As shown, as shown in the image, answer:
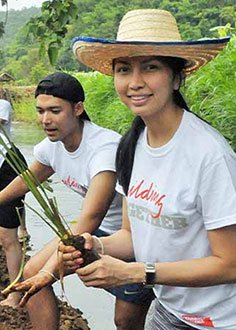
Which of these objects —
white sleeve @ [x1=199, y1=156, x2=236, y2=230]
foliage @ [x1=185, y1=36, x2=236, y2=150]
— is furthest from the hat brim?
foliage @ [x1=185, y1=36, x2=236, y2=150]

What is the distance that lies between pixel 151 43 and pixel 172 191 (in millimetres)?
382

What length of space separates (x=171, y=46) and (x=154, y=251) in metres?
0.54

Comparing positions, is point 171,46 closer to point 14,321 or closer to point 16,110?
point 14,321

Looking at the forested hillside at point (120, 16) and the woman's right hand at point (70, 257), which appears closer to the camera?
the woman's right hand at point (70, 257)

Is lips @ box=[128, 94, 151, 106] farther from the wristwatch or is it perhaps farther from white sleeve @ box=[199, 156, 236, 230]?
the wristwatch

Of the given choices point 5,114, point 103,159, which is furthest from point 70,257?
point 5,114

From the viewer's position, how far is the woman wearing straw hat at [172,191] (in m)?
1.68

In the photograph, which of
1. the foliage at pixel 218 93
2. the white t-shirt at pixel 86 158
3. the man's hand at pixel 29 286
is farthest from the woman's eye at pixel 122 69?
the foliage at pixel 218 93

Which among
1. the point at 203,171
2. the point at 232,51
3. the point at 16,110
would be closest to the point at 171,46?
the point at 203,171

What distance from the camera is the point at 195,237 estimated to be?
1.75 metres

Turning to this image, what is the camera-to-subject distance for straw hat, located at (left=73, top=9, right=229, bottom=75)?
1.75m

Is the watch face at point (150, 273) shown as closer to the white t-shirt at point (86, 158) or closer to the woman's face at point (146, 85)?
the woman's face at point (146, 85)

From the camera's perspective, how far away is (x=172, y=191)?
171 centimetres

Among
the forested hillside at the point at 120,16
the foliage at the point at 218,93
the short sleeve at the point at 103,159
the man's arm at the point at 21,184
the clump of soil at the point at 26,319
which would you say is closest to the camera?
the short sleeve at the point at 103,159
